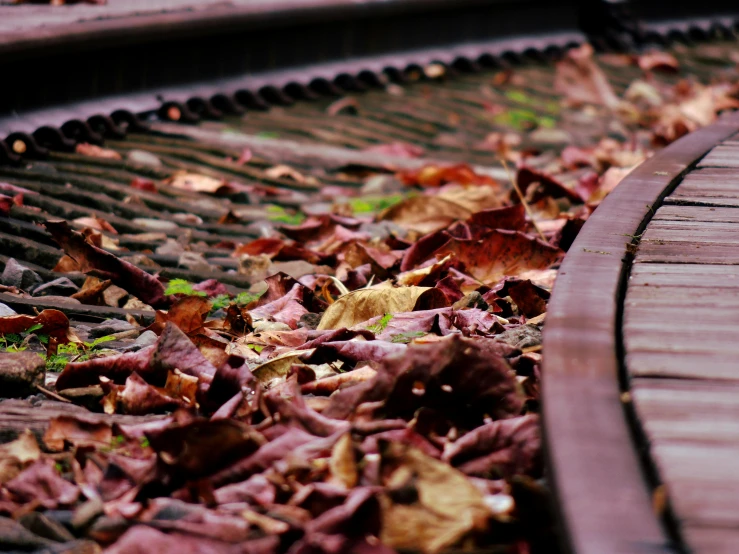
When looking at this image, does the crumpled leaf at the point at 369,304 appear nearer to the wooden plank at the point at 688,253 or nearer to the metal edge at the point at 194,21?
the wooden plank at the point at 688,253

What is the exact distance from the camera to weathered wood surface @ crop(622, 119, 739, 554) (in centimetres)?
111

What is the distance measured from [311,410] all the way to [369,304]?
66 cm

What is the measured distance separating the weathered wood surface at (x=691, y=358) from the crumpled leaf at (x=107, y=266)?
127cm

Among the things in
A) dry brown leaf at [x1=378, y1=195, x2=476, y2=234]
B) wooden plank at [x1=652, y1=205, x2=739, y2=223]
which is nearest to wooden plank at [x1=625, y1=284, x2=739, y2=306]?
wooden plank at [x1=652, y1=205, x2=739, y2=223]

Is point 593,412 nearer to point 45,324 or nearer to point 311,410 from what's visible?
point 311,410

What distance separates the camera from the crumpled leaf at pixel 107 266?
103 inches

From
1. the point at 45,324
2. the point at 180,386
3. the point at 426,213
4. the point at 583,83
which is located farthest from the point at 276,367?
the point at 583,83

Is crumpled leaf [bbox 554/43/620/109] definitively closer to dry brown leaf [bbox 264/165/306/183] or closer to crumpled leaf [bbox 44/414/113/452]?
dry brown leaf [bbox 264/165/306/183]

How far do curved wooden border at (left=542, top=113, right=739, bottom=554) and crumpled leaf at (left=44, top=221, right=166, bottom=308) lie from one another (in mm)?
1162

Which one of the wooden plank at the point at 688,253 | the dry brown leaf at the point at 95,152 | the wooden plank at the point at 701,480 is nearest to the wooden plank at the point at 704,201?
the wooden plank at the point at 688,253

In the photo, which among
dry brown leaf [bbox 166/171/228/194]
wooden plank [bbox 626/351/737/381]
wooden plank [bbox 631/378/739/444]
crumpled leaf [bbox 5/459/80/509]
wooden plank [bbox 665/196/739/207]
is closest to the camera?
wooden plank [bbox 631/378/739/444]

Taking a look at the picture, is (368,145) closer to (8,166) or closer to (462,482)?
(8,166)

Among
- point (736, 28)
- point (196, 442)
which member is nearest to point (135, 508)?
point (196, 442)

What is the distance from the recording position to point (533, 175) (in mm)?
3516
